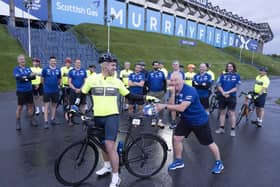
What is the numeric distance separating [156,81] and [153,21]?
46881 mm

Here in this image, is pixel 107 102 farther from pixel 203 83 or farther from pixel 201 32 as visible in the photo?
pixel 201 32

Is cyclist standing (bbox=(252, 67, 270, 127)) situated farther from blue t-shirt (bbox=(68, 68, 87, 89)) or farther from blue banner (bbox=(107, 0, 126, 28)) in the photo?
blue banner (bbox=(107, 0, 126, 28))

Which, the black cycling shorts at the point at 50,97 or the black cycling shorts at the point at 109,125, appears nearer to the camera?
the black cycling shorts at the point at 109,125

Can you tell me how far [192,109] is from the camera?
4.11 m

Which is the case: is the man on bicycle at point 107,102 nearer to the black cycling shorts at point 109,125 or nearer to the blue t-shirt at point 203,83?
the black cycling shorts at point 109,125

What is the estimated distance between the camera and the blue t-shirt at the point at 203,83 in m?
7.24

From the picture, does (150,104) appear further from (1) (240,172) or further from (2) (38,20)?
(2) (38,20)

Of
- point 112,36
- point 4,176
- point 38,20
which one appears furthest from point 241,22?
point 4,176

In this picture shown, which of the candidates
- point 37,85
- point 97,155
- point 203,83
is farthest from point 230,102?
point 37,85

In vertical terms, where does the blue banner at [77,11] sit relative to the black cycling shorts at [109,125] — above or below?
above

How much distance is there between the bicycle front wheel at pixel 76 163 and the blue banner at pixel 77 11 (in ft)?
111

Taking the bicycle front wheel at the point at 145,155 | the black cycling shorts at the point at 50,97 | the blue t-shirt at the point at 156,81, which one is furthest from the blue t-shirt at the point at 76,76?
the bicycle front wheel at the point at 145,155

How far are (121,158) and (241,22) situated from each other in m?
100

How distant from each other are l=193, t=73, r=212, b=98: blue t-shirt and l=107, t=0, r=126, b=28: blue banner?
3715cm
